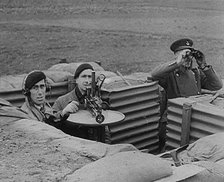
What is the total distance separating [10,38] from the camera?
15.0m

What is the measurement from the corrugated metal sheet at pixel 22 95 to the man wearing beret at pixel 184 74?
120 centimetres

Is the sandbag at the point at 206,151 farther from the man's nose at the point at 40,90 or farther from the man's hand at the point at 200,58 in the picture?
the man's hand at the point at 200,58

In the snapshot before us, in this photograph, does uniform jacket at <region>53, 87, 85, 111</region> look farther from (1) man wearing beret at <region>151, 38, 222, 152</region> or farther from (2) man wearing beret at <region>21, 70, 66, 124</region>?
(1) man wearing beret at <region>151, 38, 222, 152</region>

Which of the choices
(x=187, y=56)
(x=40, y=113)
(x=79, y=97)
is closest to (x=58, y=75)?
(x=79, y=97)

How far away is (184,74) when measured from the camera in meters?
6.62

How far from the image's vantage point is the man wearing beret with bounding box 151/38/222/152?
6.32 metres

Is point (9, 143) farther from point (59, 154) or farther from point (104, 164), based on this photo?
point (104, 164)

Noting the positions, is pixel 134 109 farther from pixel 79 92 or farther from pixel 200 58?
pixel 200 58

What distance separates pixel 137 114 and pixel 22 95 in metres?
1.41

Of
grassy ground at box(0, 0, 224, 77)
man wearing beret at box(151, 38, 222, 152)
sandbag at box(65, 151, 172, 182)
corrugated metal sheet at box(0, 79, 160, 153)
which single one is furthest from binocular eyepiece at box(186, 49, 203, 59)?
grassy ground at box(0, 0, 224, 77)

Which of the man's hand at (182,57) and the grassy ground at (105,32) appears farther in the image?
the grassy ground at (105,32)

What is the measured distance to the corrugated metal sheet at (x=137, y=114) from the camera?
602 centimetres

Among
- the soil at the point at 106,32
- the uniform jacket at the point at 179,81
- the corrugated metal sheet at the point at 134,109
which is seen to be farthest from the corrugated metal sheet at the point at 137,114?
the soil at the point at 106,32

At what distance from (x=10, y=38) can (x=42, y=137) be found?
11.5 m
